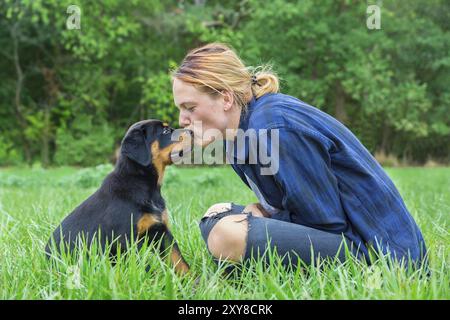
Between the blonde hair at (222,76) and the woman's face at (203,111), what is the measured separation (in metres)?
0.03

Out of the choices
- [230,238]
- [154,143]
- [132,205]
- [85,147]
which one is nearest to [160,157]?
[154,143]

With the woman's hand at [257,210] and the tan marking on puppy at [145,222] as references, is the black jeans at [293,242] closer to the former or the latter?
the woman's hand at [257,210]

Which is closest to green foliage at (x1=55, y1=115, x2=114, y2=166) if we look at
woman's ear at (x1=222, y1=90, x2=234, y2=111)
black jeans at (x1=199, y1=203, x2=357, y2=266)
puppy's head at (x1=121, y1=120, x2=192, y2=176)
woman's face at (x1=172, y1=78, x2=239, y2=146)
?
puppy's head at (x1=121, y1=120, x2=192, y2=176)

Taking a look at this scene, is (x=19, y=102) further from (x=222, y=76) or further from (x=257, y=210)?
(x=222, y=76)

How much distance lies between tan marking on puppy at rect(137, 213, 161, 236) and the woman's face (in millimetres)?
454

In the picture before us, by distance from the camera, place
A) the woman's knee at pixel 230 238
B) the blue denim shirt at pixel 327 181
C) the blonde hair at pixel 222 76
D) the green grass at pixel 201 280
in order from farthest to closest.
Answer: the blonde hair at pixel 222 76
the woman's knee at pixel 230 238
the blue denim shirt at pixel 327 181
the green grass at pixel 201 280

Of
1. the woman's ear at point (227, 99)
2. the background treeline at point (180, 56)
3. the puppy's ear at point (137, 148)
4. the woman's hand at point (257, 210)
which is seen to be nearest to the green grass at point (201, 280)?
the woman's hand at point (257, 210)

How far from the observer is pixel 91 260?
2.46m

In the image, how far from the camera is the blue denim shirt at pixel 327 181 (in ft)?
8.13

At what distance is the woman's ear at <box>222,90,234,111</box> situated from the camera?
2773 millimetres

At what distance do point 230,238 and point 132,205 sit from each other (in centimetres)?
57

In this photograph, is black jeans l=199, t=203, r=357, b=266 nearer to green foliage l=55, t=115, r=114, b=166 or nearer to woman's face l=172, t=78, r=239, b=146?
woman's face l=172, t=78, r=239, b=146

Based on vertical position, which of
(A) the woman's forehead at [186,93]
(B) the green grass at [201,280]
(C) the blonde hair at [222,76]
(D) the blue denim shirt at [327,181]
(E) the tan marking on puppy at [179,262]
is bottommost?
(E) the tan marking on puppy at [179,262]
